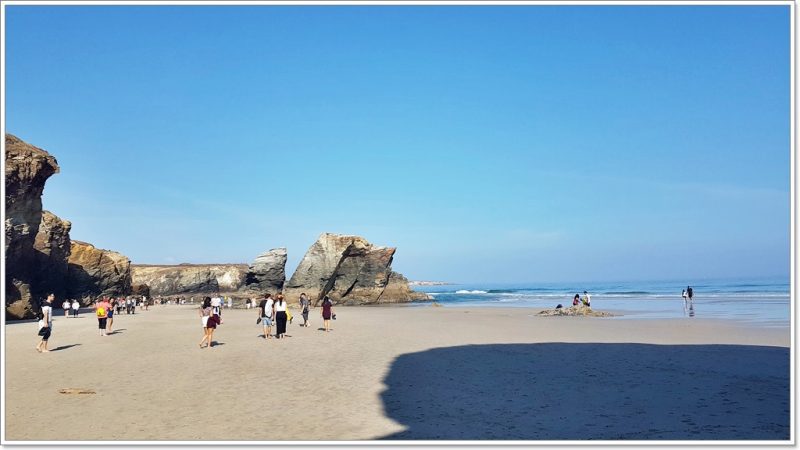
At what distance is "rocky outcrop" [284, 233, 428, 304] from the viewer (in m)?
61.2

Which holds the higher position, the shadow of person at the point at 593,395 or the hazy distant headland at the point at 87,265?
the hazy distant headland at the point at 87,265

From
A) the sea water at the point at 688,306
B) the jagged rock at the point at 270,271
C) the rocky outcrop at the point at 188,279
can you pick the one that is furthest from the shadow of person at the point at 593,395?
the rocky outcrop at the point at 188,279

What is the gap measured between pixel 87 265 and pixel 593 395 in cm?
6447

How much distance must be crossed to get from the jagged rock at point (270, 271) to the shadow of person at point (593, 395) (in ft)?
171

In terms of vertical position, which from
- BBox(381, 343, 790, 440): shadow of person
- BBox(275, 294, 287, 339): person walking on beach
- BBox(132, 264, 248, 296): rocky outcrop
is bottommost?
BBox(381, 343, 790, 440): shadow of person

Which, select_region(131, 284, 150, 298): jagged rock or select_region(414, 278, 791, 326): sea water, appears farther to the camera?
select_region(131, 284, 150, 298): jagged rock

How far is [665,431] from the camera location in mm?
8703

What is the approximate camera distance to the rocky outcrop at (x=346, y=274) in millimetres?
61156

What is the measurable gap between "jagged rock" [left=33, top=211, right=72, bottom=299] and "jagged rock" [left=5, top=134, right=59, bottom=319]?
346 inches

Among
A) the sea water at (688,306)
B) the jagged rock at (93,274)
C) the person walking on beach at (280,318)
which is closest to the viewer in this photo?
the person walking on beach at (280,318)

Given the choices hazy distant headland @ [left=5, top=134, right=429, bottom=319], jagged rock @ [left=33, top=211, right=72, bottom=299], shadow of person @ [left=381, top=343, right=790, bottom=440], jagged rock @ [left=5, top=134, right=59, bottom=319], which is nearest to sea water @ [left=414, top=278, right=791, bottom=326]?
hazy distant headland @ [left=5, top=134, right=429, bottom=319]

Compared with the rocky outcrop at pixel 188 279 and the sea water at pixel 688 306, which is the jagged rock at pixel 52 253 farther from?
the rocky outcrop at pixel 188 279

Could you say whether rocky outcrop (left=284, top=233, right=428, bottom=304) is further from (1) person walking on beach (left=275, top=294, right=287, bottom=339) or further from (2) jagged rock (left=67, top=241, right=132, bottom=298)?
(1) person walking on beach (left=275, top=294, right=287, bottom=339)

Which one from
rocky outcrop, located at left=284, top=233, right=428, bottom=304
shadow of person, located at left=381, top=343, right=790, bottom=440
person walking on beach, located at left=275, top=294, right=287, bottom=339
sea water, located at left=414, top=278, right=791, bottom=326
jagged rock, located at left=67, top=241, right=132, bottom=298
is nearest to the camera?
shadow of person, located at left=381, top=343, right=790, bottom=440
